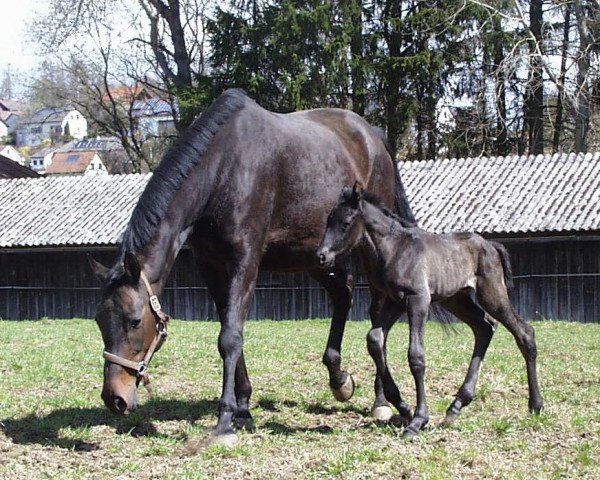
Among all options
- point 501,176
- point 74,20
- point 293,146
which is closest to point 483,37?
point 501,176

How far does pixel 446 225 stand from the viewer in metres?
26.0

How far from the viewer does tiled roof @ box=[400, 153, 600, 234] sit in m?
24.8

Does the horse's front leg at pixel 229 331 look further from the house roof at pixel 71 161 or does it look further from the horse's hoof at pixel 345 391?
the house roof at pixel 71 161

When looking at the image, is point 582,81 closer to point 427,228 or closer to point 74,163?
point 427,228

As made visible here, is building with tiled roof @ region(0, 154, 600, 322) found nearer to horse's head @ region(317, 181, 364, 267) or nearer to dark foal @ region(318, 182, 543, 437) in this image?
dark foal @ region(318, 182, 543, 437)

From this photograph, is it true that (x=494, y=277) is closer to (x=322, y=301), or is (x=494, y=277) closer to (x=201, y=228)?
(x=201, y=228)

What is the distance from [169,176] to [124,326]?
1.24m

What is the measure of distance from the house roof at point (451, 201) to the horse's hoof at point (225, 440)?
59.5 feet

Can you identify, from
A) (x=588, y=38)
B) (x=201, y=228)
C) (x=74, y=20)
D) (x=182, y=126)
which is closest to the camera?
(x=201, y=228)

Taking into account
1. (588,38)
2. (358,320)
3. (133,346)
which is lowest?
(358,320)

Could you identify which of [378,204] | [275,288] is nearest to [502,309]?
[378,204]

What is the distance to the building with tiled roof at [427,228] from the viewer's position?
82.0 feet

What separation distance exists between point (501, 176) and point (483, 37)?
34.4 feet

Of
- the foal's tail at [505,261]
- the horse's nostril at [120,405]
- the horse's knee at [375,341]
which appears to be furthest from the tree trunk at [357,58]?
the horse's nostril at [120,405]
